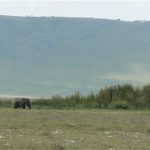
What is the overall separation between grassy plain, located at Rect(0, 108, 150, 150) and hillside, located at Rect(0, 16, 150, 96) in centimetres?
3991

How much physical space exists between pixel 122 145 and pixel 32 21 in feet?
225

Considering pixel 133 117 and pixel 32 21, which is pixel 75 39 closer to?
pixel 32 21

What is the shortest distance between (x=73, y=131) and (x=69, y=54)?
5762cm

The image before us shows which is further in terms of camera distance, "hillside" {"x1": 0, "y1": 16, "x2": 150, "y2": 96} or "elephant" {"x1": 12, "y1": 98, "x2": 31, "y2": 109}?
"hillside" {"x1": 0, "y1": 16, "x2": 150, "y2": 96}

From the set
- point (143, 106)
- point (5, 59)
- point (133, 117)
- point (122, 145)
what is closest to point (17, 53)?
point (5, 59)

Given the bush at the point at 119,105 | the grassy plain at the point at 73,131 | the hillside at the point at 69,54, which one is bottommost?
the grassy plain at the point at 73,131

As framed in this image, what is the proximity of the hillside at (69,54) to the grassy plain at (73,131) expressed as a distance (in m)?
39.9

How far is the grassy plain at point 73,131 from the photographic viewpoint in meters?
14.0

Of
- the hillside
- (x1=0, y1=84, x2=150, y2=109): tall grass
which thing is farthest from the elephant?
the hillside

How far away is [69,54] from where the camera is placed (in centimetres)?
7525

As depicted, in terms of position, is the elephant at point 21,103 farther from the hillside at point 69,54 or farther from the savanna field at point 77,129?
the hillside at point 69,54

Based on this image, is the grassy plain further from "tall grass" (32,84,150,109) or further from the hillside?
the hillside

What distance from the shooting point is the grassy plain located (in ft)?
46.0

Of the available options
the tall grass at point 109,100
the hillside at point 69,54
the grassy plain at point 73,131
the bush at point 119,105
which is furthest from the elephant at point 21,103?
the hillside at point 69,54
